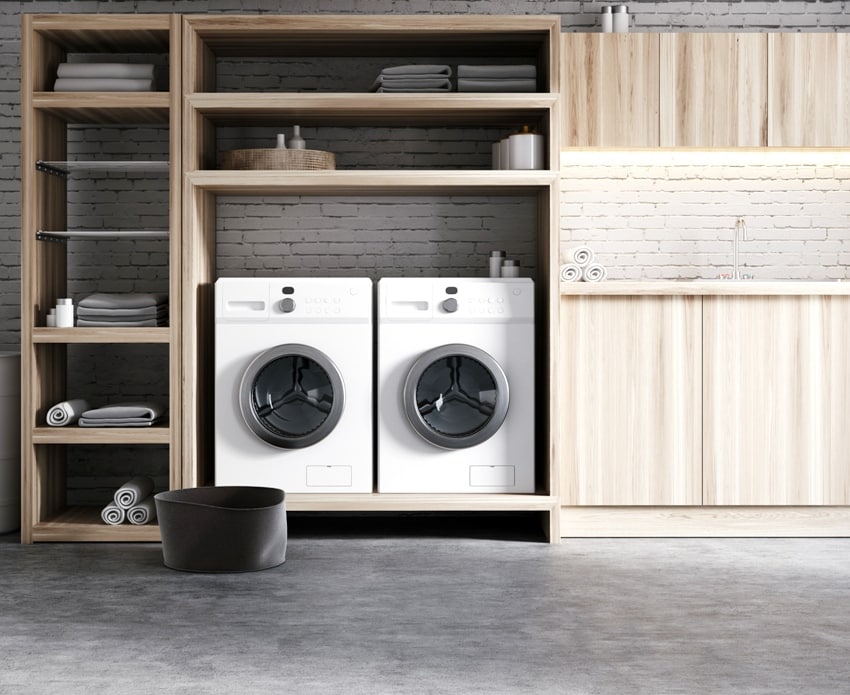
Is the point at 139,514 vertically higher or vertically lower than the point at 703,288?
lower

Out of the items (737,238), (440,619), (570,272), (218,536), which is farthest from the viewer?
(737,238)

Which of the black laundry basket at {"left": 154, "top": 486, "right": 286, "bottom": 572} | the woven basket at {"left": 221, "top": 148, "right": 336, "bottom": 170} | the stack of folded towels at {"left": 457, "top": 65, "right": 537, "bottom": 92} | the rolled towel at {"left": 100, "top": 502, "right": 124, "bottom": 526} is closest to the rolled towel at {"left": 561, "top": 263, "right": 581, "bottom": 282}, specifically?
the stack of folded towels at {"left": 457, "top": 65, "right": 537, "bottom": 92}

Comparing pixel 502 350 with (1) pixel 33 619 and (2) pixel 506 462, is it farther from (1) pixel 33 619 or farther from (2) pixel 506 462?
(1) pixel 33 619

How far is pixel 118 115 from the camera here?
13.7ft

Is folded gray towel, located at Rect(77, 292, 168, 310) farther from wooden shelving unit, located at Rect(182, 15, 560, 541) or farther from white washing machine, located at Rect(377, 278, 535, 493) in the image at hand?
white washing machine, located at Rect(377, 278, 535, 493)

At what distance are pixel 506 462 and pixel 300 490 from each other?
90cm

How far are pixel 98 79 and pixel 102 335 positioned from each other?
3.71 feet

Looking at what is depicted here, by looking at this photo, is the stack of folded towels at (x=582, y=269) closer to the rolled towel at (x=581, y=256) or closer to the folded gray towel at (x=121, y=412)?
the rolled towel at (x=581, y=256)

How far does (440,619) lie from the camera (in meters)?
2.87

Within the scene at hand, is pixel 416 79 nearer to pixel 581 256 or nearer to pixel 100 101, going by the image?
pixel 581 256

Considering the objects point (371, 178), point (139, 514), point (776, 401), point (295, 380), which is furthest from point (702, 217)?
Result: point (139, 514)

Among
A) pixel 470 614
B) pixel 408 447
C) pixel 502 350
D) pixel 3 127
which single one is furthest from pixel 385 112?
pixel 470 614

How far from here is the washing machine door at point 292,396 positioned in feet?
12.7

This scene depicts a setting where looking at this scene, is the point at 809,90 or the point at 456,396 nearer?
the point at 456,396
